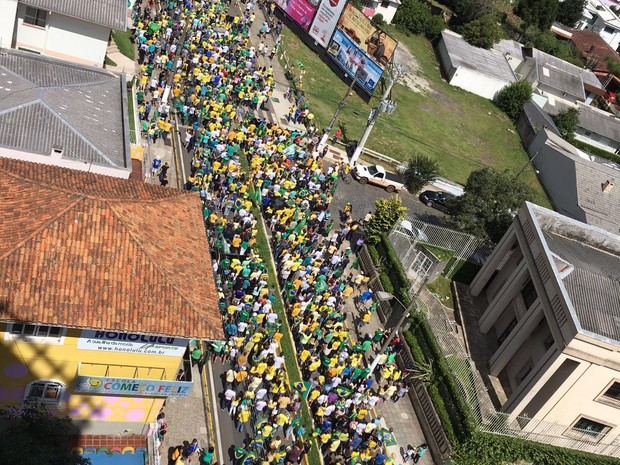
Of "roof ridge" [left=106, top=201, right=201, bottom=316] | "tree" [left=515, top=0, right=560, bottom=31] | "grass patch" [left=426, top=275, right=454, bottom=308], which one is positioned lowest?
"grass patch" [left=426, top=275, right=454, bottom=308]

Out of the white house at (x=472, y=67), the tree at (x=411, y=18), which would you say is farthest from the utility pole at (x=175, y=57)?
the tree at (x=411, y=18)

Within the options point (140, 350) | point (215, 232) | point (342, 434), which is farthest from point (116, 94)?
point (342, 434)

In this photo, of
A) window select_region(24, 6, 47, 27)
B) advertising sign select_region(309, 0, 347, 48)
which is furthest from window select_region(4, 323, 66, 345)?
advertising sign select_region(309, 0, 347, 48)

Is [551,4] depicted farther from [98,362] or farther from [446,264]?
[98,362]

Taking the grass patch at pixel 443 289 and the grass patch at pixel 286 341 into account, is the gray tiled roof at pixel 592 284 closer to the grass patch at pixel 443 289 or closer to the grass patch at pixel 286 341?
the grass patch at pixel 443 289

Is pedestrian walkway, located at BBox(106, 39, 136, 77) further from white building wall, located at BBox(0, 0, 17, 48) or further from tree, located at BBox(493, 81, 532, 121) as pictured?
tree, located at BBox(493, 81, 532, 121)

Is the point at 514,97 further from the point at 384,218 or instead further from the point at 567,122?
the point at 384,218
